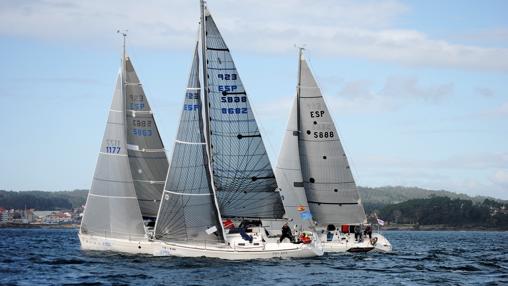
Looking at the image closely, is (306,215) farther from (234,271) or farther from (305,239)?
(234,271)

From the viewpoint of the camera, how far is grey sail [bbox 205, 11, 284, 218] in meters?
47.6

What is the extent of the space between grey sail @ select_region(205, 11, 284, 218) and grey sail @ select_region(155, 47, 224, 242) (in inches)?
81.4

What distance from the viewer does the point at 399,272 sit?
4212 cm

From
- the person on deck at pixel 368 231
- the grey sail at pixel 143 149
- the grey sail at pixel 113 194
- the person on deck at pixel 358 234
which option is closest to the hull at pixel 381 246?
the person on deck at pixel 368 231

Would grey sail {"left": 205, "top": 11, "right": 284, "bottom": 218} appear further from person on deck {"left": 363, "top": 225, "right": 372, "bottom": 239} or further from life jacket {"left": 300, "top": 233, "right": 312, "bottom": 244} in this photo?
person on deck {"left": 363, "top": 225, "right": 372, "bottom": 239}

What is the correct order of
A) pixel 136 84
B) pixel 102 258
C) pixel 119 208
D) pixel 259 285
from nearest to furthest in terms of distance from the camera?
1. pixel 259 285
2. pixel 102 258
3. pixel 119 208
4. pixel 136 84

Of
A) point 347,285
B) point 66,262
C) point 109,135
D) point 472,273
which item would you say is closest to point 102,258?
point 66,262

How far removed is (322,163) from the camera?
188 ft

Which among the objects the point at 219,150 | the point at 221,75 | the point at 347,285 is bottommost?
the point at 347,285

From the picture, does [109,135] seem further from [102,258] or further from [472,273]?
[472,273]

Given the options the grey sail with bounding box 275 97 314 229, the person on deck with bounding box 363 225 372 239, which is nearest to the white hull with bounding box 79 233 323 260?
the grey sail with bounding box 275 97 314 229

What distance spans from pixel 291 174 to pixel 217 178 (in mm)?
9917

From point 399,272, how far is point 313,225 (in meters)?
12.0

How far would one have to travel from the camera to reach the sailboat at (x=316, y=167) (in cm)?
5656
